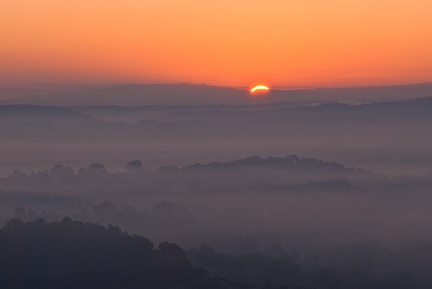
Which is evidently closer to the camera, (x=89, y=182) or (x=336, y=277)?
(x=336, y=277)

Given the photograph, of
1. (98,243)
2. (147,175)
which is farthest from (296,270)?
(147,175)

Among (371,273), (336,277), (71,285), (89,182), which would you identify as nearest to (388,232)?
(371,273)

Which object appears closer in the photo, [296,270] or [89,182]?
[296,270]

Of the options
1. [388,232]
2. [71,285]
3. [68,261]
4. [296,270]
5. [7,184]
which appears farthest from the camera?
[7,184]

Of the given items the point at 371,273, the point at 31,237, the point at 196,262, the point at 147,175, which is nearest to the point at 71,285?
the point at 31,237

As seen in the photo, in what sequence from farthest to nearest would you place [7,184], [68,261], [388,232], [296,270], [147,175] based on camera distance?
[147,175] < [7,184] < [388,232] < [296,270] < [68,261]

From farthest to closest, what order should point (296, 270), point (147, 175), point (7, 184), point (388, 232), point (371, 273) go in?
point (147, 175)
point (7, 184)
point (388, 232)
point (371, 273)
point (296, 270)

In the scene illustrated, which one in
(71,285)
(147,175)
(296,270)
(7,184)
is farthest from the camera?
(147,175)

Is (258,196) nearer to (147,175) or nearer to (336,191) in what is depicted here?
(336,191)

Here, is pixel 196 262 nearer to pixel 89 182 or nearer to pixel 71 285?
pixel 71 285
